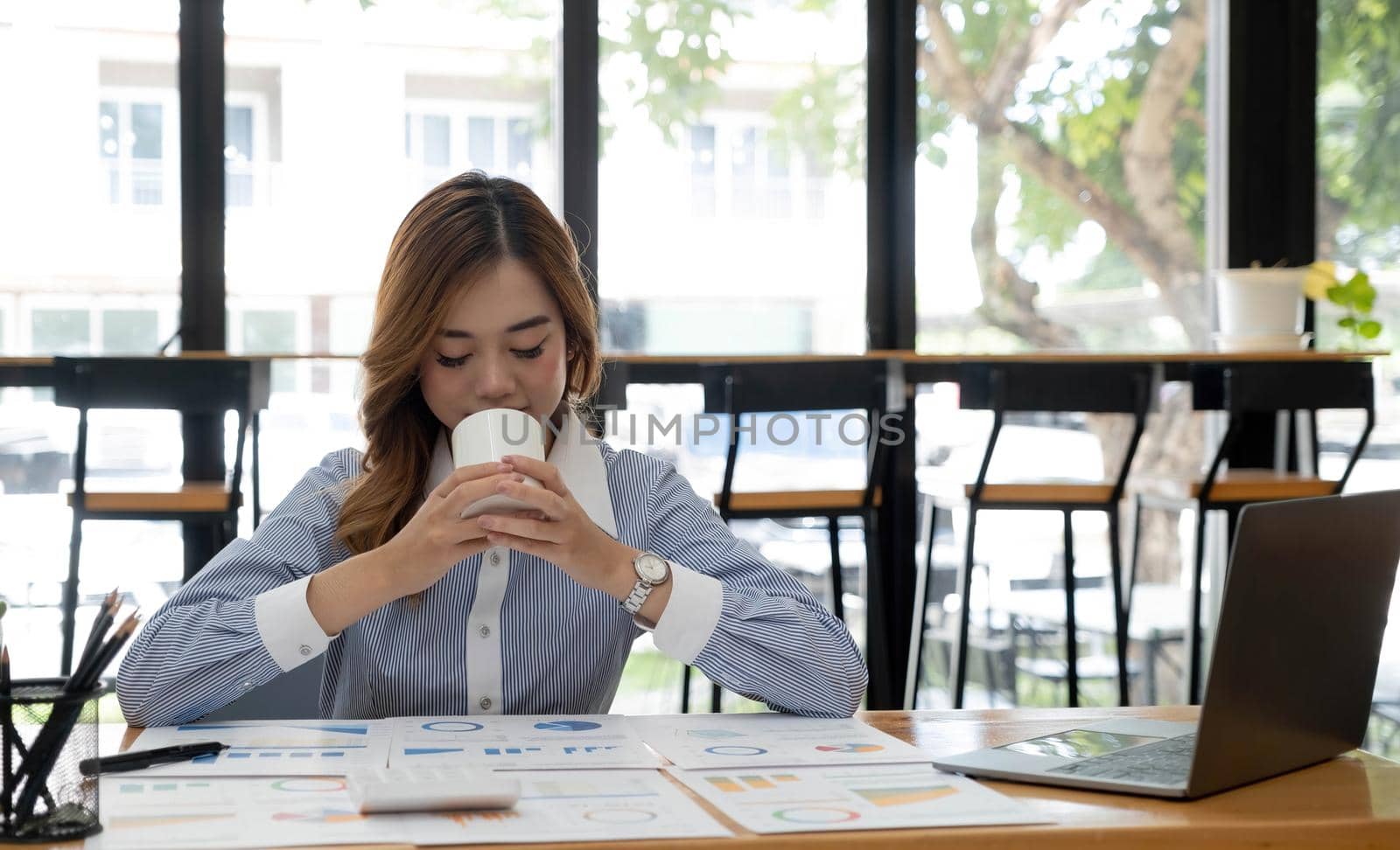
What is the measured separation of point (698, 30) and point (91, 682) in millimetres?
3764

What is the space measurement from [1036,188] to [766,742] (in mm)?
3570

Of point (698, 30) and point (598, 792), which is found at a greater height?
point (698, 30)

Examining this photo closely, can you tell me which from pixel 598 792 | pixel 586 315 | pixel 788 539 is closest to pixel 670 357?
pixel 788 539

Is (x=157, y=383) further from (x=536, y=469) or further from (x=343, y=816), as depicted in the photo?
(x=343, y=816)

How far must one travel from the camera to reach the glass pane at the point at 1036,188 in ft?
14.5

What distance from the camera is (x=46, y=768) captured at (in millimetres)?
904

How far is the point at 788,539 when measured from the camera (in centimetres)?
410

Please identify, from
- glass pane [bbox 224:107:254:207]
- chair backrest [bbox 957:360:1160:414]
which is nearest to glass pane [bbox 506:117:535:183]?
glass pane [bbox 224:107:254:207]

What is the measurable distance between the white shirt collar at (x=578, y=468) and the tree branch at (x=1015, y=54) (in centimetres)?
→ 317

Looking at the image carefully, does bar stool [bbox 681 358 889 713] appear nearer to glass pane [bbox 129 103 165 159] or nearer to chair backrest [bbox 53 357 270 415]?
chair backrest [bbox 53 357 270 415]

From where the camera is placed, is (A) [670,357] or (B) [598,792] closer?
(B) [598,792]

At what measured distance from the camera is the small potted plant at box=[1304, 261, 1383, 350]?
12.6ft

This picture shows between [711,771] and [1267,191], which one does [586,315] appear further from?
[1267,191]

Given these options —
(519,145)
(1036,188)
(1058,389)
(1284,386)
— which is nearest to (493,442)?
(1058,389)
